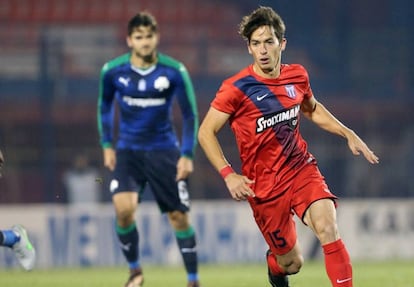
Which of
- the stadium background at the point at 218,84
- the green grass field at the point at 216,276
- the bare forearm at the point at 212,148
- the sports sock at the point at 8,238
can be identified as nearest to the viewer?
the bare forearm at the point at 212,148

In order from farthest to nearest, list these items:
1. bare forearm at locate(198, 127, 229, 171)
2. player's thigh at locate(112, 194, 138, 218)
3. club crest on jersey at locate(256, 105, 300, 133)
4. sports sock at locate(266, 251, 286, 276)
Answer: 1. player's thigh at locate(112, 194, 138, 218)
2. sports sock at locate(266, 251, 286, 276)
3. club crest on jersey at locate(256, 105, 300, 133)
4. bare forearm at locate(198, 127, 229, 171)

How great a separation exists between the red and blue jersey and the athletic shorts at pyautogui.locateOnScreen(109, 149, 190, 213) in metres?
2.34

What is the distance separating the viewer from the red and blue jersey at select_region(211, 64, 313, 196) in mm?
7250

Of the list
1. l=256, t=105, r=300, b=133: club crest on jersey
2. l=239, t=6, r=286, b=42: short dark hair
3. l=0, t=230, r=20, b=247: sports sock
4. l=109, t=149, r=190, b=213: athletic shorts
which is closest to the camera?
l=239, t=6, r=286, b=42: short dark hair

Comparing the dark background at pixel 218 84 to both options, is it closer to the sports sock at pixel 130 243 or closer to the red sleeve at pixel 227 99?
the sports sock at pixel 130 243

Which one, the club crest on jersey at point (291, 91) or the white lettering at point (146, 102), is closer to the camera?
the club crest on jersey at point (291, 91)

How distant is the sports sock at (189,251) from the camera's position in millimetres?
9727

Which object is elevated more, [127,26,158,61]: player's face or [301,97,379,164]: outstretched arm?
[127,26,158,61]: player's face

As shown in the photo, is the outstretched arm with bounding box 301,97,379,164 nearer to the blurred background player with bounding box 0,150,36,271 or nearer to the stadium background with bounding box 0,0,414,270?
the blurred background player with bounding box 0,150,36,271

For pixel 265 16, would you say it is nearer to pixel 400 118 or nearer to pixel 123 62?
pixel 123 62

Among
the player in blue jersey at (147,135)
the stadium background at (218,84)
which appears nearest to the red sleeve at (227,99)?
the player in blue jersey at (147,135)

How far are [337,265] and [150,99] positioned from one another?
3.26 metres

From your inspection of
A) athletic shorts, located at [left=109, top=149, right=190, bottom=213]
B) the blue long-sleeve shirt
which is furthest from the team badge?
athletic shorts, located at [left=109, top=149, right=190, bottom=213]

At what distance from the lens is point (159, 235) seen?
1666 centimetres
